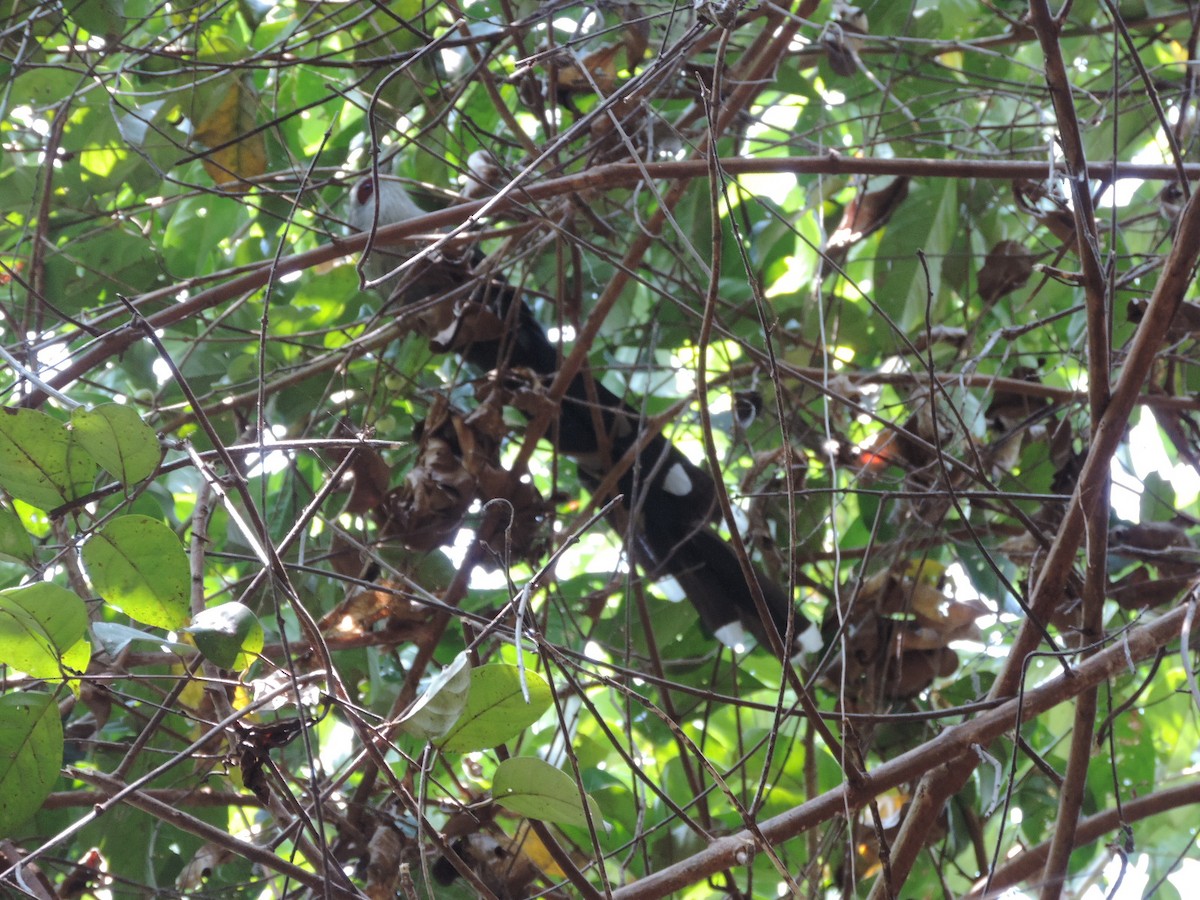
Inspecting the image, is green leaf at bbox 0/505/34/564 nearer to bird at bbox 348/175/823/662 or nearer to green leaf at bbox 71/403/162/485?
green leaf at bbox 71/403/162/485

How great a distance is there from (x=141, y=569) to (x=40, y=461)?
0.34ft

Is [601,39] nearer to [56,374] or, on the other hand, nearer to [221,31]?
[221,31]

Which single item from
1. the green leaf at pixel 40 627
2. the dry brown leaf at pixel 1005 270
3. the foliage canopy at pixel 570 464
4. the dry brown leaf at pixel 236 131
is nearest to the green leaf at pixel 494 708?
the foliage canopy at pixel 570 464

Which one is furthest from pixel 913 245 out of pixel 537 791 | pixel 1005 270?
pixel 537 791

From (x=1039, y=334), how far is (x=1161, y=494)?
1.56 feet

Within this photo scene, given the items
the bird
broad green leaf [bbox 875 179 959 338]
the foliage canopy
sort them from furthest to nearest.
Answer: broad green leaf [bbox 875 179 959 338], the bird, the foliage canopy

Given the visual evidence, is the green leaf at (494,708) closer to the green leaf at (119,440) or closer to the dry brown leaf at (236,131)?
the green leaf at (119,440)

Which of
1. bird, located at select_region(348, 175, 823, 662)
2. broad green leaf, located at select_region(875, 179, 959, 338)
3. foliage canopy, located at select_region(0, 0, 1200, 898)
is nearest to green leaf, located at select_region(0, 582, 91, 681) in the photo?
foliage canopy, located at select_region(0, 0, 1200, 898)

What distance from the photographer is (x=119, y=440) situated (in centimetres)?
72

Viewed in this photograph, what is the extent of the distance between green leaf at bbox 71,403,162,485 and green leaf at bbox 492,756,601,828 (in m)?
0.32

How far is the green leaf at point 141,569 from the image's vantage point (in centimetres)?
71

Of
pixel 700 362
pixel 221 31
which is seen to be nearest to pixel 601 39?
pixel 221 31

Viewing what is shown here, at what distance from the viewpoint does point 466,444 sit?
1.33m

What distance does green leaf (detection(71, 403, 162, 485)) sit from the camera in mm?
712
